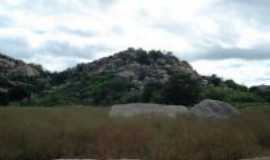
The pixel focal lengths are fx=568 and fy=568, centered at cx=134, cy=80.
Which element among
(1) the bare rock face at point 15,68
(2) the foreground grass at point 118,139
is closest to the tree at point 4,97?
(1) the bare rock face at point 15,68

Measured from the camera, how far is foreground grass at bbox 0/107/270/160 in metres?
14.5

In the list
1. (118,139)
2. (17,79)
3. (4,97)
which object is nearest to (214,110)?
(118,139)

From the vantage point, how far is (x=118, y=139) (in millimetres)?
15312

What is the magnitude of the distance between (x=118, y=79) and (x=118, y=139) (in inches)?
1534

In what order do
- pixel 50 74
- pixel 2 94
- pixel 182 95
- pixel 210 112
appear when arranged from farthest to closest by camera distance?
pixel 50 74 → pixel 2 94 → pixel 182 95 → pixel 210 112

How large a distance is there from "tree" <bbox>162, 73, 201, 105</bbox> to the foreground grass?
1070 inches

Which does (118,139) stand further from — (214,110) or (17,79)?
(17,79)

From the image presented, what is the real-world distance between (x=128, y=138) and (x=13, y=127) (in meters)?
3.24

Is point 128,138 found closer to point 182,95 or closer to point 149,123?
point 149,123

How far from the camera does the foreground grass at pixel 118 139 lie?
14500mm

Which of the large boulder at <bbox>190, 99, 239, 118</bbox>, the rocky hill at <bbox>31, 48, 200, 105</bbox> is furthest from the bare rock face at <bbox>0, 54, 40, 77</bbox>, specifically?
the large boulder at <bbox>190, 99, 239, 118</bbox>

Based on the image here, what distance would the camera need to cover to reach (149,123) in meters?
17.9

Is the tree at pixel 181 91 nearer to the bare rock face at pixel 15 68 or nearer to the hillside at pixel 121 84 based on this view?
the hillside at pixel 121 84

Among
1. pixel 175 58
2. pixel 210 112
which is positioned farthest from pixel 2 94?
pixel 210 112
